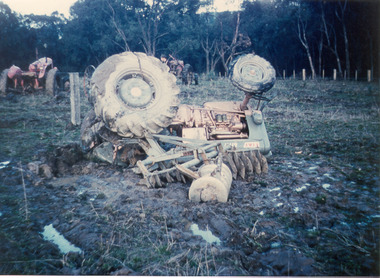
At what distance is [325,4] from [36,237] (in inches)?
1115

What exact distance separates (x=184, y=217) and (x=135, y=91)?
1952 mm

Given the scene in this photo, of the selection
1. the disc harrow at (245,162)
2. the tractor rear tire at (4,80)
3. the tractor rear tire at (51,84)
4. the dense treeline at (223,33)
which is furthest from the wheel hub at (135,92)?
the tractor rear tire at (4,80)

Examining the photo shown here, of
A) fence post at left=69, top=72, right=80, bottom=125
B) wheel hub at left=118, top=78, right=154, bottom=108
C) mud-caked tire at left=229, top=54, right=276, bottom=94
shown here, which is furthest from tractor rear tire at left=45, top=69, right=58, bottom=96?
mud-caked tire at left=229, top=54, right=276, bottom=94

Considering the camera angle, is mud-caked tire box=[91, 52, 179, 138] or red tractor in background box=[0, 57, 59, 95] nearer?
mud-caked tire box=[91, 52, 179, 138]

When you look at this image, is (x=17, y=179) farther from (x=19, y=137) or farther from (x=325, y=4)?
(x=325, y=4)

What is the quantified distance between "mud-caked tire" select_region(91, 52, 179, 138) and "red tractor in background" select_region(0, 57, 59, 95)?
10253mm

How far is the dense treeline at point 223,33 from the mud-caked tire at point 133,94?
5.69 meters

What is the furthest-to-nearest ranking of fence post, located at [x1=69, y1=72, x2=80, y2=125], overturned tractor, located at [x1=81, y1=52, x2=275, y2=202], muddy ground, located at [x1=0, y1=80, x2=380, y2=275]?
1. fence post, located at [x1=69, y1=72, x2=80, y2=125]
2. overturned tractor, located at [x1=81, y1=52, x2=275, y2=202]
3. muddy ground, located at [x1=0, y1=80, x2=380, y2=275]

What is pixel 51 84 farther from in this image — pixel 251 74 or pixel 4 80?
pixel 251 74

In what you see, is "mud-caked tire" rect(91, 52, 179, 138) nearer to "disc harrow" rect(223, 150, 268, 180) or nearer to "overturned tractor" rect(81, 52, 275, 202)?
"overturned tractor" rect(81, 52, 275, 202)

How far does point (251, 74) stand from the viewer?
4.91m

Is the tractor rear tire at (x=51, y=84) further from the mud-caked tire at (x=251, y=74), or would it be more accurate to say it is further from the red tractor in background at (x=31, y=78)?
the mud-caked tire at (x=251, y=74)

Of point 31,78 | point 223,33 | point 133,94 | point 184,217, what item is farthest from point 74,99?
point 223,33

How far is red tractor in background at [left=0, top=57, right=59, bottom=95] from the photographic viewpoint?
12.4 m
